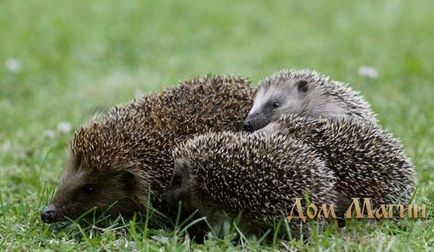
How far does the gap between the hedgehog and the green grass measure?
300 mm

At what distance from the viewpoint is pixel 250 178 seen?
563 cm

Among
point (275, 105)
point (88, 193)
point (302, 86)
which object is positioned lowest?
point (88, 193)

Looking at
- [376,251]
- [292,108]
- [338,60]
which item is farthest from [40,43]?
[376,251]

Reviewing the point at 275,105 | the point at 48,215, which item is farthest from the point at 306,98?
the point at 48,215

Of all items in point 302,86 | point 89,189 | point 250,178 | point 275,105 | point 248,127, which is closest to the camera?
point 250,178

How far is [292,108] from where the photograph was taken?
281 inches

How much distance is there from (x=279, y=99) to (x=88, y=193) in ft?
5.93

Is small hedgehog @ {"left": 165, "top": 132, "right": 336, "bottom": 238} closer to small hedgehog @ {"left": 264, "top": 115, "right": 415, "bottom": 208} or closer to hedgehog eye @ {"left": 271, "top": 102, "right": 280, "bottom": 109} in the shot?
small hedgehog @ {"left": 264, "top": 115, "right": 415, "bottom": 208}

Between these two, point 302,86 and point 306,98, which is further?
point 302,86

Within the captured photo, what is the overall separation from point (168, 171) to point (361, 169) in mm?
1376

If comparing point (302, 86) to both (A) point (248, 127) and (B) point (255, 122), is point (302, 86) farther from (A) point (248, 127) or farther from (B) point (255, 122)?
(A) point (248, 127)

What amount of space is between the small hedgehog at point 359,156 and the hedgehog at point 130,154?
0.58 m

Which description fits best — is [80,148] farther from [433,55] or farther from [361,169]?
[433,55]

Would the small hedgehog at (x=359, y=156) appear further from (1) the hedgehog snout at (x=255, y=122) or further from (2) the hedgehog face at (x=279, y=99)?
(2) the hedgehog face at (x=279, y=99)
